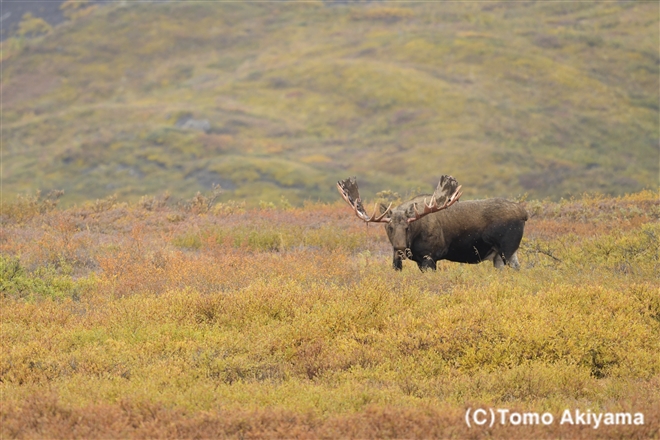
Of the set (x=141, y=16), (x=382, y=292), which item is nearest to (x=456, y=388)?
(x=382, y=292)

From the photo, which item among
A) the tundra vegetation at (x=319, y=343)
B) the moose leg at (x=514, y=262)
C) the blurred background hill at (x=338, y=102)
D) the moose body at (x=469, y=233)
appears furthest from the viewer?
the blurred background hill at (x=338, y=102)

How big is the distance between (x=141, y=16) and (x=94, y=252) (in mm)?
90234

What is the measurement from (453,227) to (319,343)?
5.24 m

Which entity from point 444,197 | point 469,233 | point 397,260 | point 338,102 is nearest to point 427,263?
point 397,260

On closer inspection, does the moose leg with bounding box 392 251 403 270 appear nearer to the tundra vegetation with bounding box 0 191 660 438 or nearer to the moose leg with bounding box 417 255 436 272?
the tundra vegetation with bounding box 0 191 660 438

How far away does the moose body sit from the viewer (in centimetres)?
1344

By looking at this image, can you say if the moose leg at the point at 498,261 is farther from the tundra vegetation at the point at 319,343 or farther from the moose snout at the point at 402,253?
the moose snout at the point at 402,253

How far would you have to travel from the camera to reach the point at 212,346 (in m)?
9.03

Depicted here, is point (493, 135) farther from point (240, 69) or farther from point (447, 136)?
point (240, 69)

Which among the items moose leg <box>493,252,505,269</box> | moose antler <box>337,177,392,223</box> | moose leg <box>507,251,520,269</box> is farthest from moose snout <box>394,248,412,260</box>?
moose leg <box>507,251,520,269</box>

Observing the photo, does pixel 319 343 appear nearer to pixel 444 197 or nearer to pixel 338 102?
pixel 444 197

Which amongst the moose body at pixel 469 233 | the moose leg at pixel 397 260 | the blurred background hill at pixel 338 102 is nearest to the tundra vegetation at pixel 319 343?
the moose leg at pixel 397 260

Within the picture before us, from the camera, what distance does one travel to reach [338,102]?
234ft

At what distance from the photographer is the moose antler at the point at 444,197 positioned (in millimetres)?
12883
